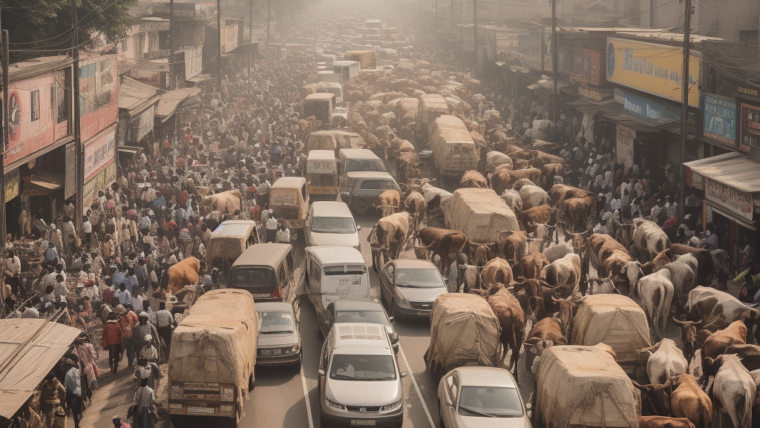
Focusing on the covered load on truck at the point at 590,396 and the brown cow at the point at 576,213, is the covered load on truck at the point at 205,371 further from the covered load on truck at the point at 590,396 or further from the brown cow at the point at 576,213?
the brown cow at the point at 576,213

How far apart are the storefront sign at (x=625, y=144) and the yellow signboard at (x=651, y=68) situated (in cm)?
191

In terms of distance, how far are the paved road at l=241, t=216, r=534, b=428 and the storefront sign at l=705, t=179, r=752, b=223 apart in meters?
9.14

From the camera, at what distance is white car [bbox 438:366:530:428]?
1691 centimetres

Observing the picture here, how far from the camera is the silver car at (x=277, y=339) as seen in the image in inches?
827

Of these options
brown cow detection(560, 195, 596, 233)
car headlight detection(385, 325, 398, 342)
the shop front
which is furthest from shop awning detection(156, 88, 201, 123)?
car headlight detection(385, 325, 398, 342)

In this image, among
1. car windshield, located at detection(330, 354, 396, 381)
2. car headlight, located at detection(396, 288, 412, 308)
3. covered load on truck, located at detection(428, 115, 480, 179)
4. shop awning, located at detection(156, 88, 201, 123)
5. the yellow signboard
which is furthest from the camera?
shop awning, located at detection(156, 88, 201, 123)

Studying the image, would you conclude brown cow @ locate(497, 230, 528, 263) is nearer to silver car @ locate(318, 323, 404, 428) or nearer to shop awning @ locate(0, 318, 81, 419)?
silver car @ locate(318, 323, 404, 428)

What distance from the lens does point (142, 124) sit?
43.5m

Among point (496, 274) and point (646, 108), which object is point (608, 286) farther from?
point (646, 108)

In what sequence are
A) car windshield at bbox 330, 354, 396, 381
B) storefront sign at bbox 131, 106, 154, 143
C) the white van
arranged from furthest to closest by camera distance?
storefront sign at bbox 131, 106, 154, 143 < the white van < car windshield at bbox 330, 354, 396, 381

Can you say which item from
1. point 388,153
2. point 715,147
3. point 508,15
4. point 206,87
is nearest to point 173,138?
point 388,153

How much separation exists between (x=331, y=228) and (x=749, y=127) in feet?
43.6

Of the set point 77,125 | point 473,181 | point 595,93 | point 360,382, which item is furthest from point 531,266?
point 595,93

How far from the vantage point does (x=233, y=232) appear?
1084 inches
